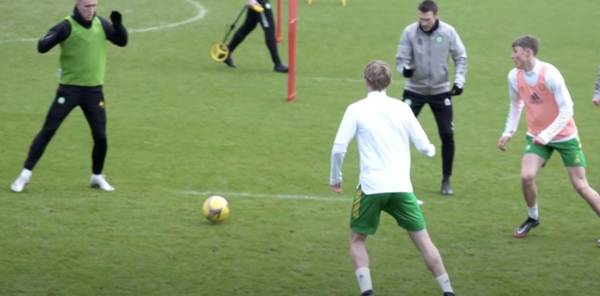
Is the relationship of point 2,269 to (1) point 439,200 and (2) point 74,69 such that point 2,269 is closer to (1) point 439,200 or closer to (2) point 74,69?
(2) point 74,69

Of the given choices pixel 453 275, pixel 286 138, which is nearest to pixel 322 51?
pixel 286 138

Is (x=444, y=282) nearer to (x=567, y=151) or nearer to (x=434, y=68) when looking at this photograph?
(x=567, y=151)

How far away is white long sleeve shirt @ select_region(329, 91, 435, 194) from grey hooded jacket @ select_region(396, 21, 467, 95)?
3994 mm

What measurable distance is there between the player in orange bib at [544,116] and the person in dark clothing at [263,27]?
8.93 metres

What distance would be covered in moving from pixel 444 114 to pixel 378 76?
14.0 feet

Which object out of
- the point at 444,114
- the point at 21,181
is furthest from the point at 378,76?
the point at 21,181

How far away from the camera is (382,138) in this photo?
8812 mm

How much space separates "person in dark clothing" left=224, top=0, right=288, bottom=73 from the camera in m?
19.4

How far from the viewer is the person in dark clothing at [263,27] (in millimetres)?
19406

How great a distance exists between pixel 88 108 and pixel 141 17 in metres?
12.9

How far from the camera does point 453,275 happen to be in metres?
10.0

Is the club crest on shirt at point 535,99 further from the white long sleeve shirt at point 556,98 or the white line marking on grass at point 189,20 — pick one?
the white line marking on grass at point 189,20

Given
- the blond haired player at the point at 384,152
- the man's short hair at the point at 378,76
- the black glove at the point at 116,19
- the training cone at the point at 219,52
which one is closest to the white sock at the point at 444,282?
the blond haired player at the point at 384,152

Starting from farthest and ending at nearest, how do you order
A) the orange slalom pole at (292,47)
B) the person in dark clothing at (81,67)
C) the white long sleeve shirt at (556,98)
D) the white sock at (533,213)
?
the orange slalom pole at (292,47), the person in dark clothing at (81,67), the white sock at (533,213), the white long sleeve shirt at (556,98)
